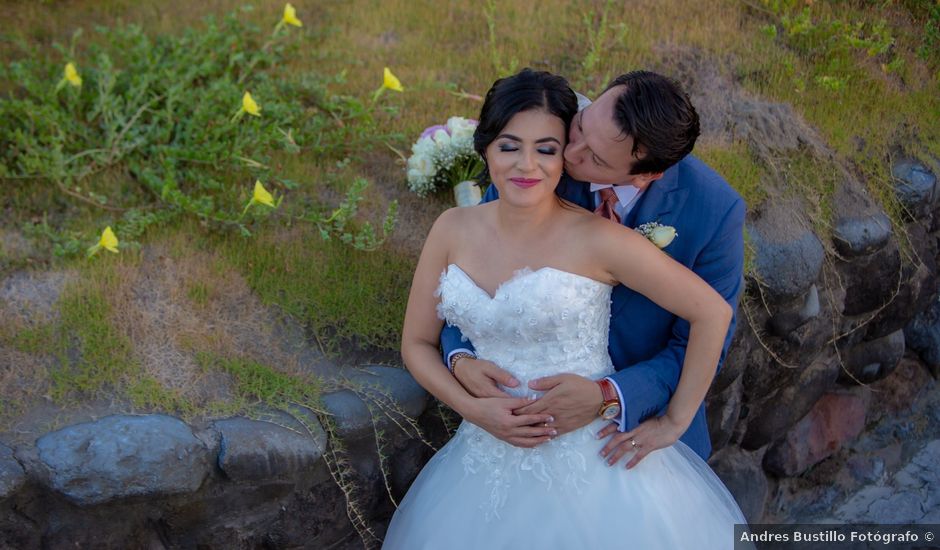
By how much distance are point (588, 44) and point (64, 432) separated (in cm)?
329

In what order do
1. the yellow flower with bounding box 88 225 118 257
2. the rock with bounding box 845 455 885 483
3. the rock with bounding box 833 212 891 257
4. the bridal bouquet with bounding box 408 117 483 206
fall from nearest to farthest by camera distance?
the yellow flower with bounding box 88 225 118 257 → the bridal bouquet with bounding box 408 117 483 206 → the rock with bounding box 833 212 891 257 → the rock with bounding box 845 455 885 483

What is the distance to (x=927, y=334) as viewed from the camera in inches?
209

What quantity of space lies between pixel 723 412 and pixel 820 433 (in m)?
1.01

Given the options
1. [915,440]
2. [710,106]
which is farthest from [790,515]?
[710,106]

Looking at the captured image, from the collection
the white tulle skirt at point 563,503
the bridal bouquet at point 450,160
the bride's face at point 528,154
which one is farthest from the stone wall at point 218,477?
the bride's face at point 528,154

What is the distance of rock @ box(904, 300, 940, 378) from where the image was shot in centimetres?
531

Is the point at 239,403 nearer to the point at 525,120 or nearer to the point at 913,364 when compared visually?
the point at 525,120

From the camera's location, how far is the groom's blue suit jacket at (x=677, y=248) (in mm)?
2957

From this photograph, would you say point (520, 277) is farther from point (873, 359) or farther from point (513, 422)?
point (873, 359)

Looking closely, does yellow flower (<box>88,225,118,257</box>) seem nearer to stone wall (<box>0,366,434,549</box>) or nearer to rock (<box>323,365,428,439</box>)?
stone wall (<box>0,366,434,549</box>)

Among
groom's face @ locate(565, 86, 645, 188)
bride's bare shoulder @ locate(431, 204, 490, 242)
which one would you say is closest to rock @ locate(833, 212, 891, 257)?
groom's face @ locate(565, 86, 645, 188)

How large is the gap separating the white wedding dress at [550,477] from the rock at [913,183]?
7.80 ft

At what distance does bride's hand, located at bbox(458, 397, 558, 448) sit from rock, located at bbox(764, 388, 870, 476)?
2.30 meters

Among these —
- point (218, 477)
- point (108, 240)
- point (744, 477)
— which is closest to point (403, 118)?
point (108, 240)
